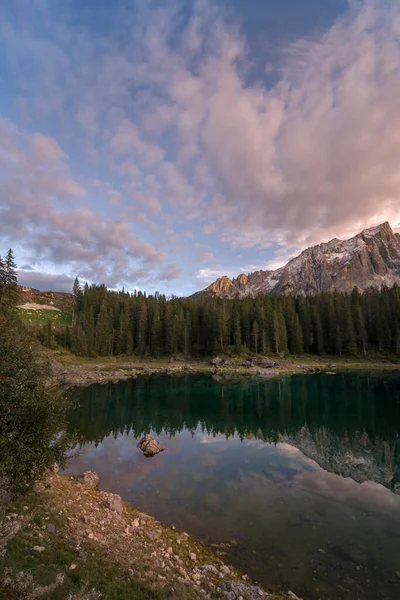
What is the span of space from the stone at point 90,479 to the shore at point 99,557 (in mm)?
4496

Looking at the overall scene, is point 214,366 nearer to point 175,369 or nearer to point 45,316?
point 175,369

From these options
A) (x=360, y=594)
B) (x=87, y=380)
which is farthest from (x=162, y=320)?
(x=360, y=594)

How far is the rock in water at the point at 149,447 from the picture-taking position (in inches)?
1204

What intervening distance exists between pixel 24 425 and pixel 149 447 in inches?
723

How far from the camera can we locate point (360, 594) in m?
13.0

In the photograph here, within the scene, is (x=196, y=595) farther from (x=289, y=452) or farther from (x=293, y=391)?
(x=293, y=391)

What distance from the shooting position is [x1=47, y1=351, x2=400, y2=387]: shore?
86.2 meters

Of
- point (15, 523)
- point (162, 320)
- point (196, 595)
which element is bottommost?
point (196, 595)

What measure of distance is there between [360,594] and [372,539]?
4746mm

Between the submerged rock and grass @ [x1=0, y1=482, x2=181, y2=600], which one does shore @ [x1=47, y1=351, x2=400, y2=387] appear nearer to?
the submerged rock

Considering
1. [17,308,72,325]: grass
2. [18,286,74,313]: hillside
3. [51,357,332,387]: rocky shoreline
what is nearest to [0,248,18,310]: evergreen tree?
[51,357,332,387]: rocky shoreline

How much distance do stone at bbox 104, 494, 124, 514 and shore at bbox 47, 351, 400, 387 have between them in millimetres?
62504

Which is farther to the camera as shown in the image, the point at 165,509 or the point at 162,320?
the point at 162,320

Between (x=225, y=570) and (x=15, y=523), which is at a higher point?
(x=15, y=523)
